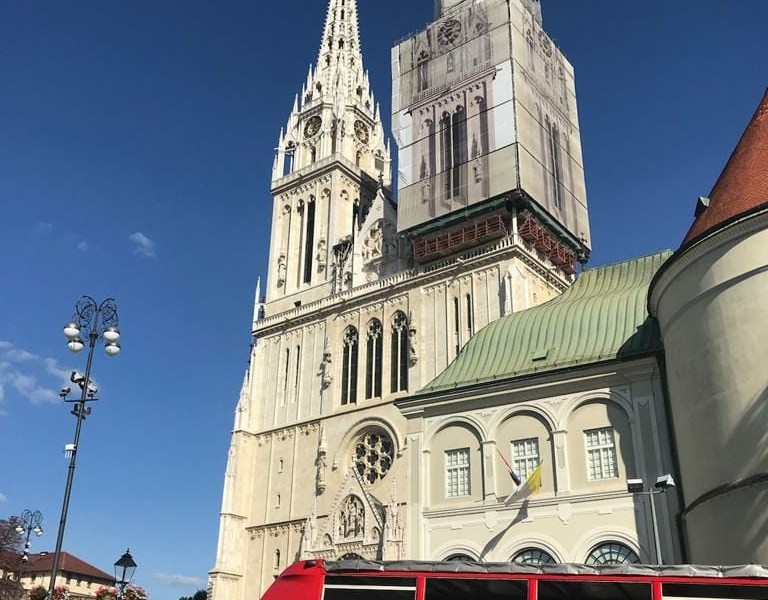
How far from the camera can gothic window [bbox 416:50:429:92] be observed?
5138cm

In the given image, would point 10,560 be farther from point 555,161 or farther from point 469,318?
point 555,161

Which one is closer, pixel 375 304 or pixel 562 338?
pixel 562 338

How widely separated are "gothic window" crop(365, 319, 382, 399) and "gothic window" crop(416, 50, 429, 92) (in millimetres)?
16136

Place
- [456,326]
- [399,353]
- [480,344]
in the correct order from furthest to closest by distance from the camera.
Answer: [399,353] → [456,326] → [480,344]

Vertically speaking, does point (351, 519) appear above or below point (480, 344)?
below

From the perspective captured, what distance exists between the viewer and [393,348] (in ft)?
147

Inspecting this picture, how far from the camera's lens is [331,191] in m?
54.0

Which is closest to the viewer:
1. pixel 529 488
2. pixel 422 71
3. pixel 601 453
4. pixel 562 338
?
pixel 601 453

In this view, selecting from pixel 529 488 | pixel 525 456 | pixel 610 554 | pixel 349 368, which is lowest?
pixel 610 554

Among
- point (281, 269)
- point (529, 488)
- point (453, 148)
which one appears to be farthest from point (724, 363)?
point (281, 269)

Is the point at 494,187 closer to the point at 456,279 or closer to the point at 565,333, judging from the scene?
the point at 456,279

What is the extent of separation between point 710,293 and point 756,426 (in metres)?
3.86

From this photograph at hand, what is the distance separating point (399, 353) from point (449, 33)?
21856mm

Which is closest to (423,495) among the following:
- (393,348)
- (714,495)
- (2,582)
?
(714,495)
